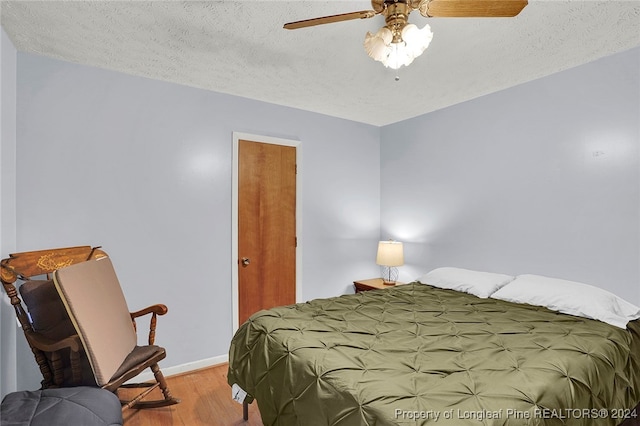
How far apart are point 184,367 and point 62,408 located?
5.02 feet

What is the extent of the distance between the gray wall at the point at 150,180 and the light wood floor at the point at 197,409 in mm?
298

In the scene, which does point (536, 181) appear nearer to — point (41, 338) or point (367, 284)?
point (367, 284)

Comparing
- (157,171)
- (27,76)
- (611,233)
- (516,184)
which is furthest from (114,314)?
(611,233)

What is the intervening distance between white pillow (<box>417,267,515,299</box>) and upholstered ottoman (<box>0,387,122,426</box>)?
8.23 feet

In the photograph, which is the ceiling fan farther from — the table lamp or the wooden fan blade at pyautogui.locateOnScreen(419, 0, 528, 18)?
the table lamp

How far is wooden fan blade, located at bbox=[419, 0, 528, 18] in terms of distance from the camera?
1377 millimetres

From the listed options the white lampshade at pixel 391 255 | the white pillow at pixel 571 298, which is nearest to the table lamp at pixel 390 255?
the white lampshade at pixel 391 255

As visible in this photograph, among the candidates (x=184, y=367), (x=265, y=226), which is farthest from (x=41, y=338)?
Result: (x=265, y=226)

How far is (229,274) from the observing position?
3.25 meters

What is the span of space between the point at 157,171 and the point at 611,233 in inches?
142

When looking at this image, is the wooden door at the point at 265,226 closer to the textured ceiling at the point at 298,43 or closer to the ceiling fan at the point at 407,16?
the textured ceiling at the point at 298,43

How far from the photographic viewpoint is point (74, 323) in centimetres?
184

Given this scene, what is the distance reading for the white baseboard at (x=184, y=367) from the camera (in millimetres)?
2795

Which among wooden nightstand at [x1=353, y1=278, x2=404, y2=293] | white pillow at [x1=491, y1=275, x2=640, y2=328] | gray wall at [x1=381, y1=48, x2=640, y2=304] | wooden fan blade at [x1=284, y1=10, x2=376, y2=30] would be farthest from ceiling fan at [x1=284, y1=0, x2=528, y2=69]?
wooden nightstand at [x1=353, y1=278, x2=404, y2=293]
